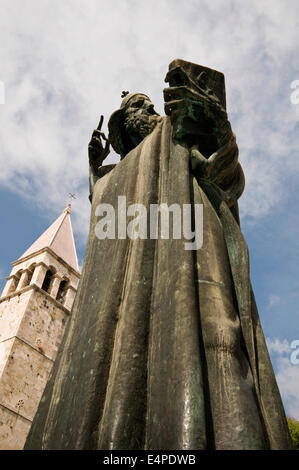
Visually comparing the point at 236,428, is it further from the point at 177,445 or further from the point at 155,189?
the point at 155,189

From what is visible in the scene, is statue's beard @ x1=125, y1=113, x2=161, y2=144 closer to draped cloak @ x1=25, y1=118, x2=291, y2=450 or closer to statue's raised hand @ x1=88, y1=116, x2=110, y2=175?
statue's raised hand @ x1=88, y1=116, x2=110, y2=175

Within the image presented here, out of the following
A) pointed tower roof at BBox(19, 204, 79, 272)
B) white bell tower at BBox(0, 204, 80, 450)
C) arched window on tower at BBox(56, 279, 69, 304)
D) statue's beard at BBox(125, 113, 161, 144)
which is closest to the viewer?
statue's beard at BBox(125, 113, 161, 144)

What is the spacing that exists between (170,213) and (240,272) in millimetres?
505

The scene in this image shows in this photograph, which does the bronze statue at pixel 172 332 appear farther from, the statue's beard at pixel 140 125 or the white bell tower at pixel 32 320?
the white bell tower at pixel 32 320

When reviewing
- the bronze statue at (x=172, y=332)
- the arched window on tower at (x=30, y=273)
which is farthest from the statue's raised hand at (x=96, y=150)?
the arched window on tower at (x=30, y=273)

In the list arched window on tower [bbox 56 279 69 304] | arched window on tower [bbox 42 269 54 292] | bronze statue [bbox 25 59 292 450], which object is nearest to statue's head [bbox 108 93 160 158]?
bronze statue [bbox 25 59 292 450]

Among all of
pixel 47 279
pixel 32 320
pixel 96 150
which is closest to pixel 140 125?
pixel 96 150

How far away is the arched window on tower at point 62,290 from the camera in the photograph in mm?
36062

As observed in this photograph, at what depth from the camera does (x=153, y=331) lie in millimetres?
1880

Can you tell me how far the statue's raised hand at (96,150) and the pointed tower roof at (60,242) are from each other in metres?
33.5

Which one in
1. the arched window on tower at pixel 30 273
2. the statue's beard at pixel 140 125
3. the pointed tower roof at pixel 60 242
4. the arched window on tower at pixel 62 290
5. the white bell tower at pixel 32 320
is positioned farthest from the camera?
the pointed tower roof at pixel 60 242

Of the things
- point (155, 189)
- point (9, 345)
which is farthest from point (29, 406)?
point (155, 189)

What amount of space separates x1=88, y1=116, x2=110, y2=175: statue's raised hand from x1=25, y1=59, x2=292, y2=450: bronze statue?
25.6 inches

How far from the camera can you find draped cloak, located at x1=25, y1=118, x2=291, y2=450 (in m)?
1.53
